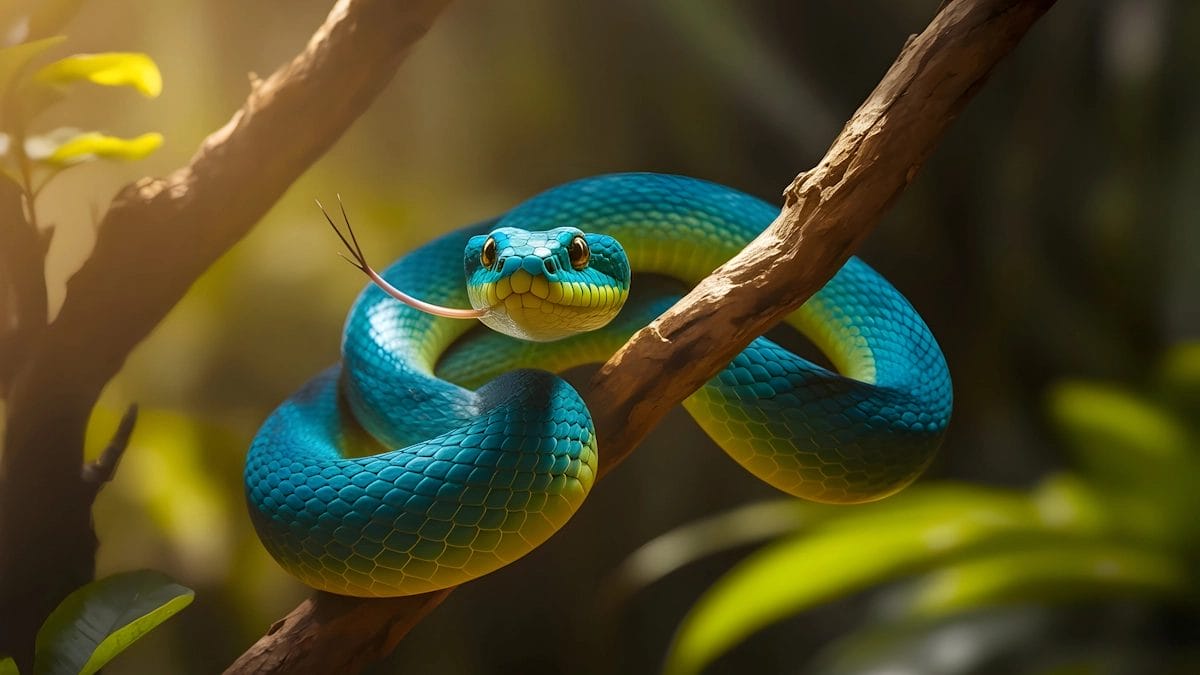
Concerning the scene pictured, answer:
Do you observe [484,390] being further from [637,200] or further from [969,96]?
[969,96]

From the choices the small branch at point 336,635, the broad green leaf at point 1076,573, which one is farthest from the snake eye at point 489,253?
the broad green leaf at point 1076,573

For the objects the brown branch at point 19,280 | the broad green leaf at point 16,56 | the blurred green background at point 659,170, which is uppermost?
the broad green leaf at point 16,56

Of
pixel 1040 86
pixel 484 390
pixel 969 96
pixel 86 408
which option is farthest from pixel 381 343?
pixel 1040 86

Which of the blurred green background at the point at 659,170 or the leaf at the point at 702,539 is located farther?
the leaf at the point at 702,539

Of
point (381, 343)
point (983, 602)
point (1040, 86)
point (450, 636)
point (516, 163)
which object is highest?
point (516, 163)

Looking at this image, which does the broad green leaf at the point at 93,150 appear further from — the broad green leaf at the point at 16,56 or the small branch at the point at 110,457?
the small branch at the point at 110,457

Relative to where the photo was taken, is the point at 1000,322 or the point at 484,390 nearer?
the point at 484,390

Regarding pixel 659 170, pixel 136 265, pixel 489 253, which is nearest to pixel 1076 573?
pixel 659 170
